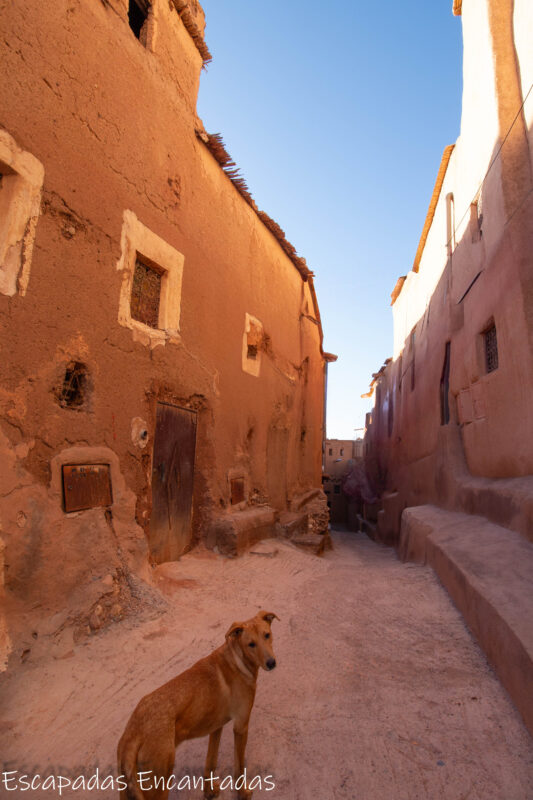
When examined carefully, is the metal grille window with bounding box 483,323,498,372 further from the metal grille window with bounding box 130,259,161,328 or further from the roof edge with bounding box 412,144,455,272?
the roof edge with bounding box 412,144,455,272

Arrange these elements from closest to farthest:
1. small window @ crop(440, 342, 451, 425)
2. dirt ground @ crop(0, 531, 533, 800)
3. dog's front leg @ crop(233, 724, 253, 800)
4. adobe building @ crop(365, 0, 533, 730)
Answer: dog's front leg @ crop(233, 724, 253, 800), dirt ground @ crop(0, 531, 533, 800), adobe building @ crop(365, 0, 533, 730), small window @ crop(440, 342, 451, 425)

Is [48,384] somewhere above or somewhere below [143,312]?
below

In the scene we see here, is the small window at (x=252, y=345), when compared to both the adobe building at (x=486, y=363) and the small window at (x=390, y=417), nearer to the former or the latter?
the adobe building at (x=486, y=363)

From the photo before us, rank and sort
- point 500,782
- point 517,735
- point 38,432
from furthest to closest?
point 38,432 < point 517,735 < point 500,782

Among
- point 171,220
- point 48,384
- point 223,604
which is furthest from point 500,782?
point 171,220

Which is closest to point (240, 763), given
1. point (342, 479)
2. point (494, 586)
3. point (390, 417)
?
point (494, 586)

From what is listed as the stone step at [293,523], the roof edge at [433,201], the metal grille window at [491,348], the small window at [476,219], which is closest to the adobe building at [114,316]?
the stone step at [293,523]

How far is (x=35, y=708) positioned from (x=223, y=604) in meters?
2.10

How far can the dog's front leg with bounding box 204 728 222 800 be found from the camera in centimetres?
205

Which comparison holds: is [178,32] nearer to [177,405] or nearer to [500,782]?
[177,405]

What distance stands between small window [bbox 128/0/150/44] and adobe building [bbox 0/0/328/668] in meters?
0.03

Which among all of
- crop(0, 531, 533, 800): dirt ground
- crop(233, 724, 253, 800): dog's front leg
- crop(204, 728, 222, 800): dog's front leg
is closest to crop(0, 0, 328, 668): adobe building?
crop(0, 531, 533, 800): dirt ground

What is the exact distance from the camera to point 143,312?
210 inches

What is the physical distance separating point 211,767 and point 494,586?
96.0 inches
